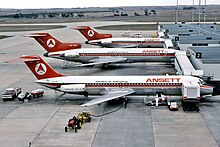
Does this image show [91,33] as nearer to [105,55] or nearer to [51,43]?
[105,55]

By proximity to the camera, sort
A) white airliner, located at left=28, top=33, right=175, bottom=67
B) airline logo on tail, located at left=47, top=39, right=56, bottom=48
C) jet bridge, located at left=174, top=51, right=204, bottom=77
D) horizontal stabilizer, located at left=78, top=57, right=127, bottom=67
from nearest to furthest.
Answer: jet bridge, located at left=174, top=51, right=204, bottom=77, airline logo on tail, located at left=47, top=39, right=56, bottom=48, white airliner, located at left=28, top=33, right=175, bottom=67, horizontal stabilizer, located at left=78, top=57, right=127, bottom=67

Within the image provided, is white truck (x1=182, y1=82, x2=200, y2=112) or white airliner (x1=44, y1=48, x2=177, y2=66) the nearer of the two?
white truck (x1=182, y1=82, x2=200, y2=112)

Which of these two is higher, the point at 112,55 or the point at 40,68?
the point at 40,68

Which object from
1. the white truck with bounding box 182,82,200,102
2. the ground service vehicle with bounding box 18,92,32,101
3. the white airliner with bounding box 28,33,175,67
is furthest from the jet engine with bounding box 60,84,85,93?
the white airliner with bounding box 28,33,175,67

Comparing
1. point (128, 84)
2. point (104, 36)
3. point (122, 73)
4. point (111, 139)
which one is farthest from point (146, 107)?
point (104, 36)

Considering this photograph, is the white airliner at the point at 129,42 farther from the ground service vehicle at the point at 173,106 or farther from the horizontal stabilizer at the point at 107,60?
the ground service vehicle at the point at 173,106

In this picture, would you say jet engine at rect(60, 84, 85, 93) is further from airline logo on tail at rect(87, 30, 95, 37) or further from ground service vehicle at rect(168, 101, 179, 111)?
airline logo on tail at rect(87, 30, 95, 37)

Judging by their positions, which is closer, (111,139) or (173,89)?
(111,139)

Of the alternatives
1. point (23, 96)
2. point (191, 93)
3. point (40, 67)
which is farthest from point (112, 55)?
point (191, 93)

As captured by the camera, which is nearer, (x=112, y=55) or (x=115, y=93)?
(x=115, y=93)

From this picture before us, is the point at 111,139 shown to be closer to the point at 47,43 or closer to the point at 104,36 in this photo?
the point at 47,43

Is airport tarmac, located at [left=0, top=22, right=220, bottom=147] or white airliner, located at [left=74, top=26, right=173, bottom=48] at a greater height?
white airliner, located at [left=74, top=26, right=173, bottom=48]

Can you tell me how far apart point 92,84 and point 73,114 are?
14.6 feet

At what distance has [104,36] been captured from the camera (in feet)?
251
